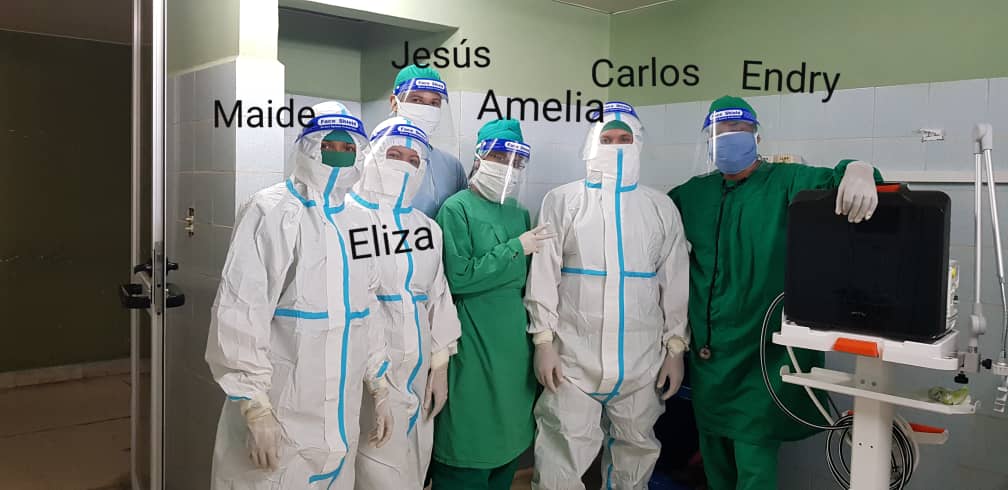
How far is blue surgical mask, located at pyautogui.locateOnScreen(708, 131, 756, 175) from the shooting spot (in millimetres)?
2447

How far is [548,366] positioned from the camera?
2.49 meters

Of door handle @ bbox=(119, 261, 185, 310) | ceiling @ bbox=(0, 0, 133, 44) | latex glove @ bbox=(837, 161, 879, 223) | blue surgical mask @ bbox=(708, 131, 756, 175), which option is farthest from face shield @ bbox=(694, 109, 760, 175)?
ceiling @ bbox=(0, 0, 133, 44)

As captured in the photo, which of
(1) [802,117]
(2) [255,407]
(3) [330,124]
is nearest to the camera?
(2) [255,407]

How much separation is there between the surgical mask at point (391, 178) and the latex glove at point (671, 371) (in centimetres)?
106

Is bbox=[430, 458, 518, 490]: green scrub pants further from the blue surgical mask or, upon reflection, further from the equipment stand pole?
the blue surgical mask

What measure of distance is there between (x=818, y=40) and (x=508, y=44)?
48.0 inches

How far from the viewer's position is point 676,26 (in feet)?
11.1

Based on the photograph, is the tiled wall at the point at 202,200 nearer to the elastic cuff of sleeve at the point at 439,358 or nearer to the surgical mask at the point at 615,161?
the elastic cuff of sleeve at the point at 439,358

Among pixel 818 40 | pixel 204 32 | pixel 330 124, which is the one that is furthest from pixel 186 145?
pixel 818 40

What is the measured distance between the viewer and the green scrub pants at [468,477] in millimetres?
2512

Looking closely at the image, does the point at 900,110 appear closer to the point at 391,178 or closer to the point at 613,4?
the point at 613,4

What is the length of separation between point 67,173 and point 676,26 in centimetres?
268

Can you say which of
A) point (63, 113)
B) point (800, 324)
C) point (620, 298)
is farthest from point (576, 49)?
point (63, 113)

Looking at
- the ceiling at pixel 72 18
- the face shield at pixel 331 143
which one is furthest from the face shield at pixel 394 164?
the ceiling at pixel 72 18
